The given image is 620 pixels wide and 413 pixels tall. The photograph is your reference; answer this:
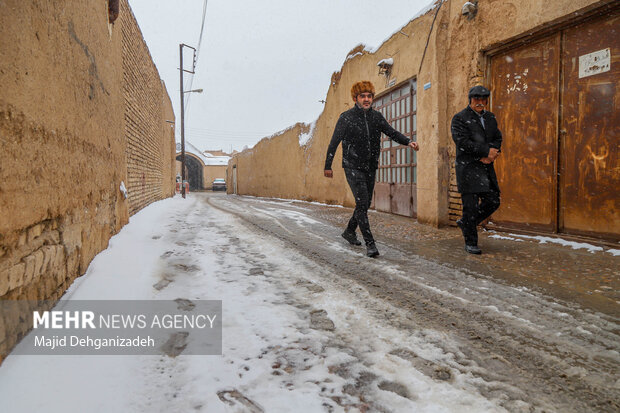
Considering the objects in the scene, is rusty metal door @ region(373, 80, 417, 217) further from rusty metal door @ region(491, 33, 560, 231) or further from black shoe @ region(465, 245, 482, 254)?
black shoe @ region(465, 245, 482, 254)

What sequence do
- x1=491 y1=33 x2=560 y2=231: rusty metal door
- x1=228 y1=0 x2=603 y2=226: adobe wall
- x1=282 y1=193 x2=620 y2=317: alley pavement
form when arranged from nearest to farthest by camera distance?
x1=282 y1=193 x2=620 y2=317: alley pavement
x1=491 y1=33 x2=560 y2=231: rusty metal door
x1=228 y1=0 x2=603 y2=226: adobe wall

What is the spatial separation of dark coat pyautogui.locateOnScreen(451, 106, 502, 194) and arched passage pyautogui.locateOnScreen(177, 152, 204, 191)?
4016cm

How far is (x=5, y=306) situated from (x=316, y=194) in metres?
10.6

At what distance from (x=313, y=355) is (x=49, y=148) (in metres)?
1.69

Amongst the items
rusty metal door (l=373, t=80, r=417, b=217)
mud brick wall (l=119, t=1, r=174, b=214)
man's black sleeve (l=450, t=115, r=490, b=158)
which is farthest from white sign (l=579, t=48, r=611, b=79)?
mud brick wall (l=119, t=1, r=174, b=214)

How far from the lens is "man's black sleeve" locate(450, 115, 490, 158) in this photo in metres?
3.38

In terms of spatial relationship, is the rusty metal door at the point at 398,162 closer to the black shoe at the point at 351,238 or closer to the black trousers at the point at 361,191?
the black shoe at the point at 351,238

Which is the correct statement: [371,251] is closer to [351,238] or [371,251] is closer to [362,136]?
[351,238]

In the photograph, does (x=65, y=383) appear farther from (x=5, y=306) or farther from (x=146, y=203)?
(x=146, y=203)

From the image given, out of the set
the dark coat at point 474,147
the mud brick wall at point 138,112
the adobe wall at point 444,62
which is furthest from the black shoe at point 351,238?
the mud brick wall at point 138,112

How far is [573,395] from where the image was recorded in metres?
1.23

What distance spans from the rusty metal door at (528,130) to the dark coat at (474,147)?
1.12 meters

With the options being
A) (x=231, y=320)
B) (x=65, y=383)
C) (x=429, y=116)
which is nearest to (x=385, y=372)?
(x=231, y=320)

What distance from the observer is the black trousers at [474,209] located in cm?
344
